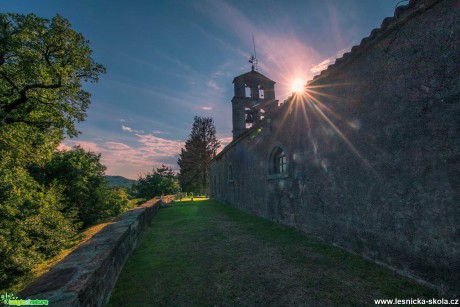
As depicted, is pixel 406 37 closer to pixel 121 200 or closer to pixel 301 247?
pixel 301 247

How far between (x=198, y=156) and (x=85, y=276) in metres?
39.9

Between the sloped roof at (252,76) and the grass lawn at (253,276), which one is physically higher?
the sloped roof at (252,76)

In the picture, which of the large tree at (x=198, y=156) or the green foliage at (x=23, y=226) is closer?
the green foliage at (x=23, y=226)

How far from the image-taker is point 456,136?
2900 mm

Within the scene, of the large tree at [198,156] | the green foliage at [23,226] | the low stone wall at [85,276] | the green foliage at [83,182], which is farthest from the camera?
the large tree at [198,156]

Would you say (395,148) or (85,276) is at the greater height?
(395,148)

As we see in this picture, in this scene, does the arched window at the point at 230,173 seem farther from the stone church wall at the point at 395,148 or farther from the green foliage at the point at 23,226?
the green foliage at the point at 23,226

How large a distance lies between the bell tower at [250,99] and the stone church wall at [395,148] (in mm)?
9808

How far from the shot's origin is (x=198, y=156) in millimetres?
42031

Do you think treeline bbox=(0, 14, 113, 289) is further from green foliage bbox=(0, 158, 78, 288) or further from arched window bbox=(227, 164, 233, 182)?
arched window bbox=(227, 164, 233, 182)

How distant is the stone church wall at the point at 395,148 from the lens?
300 cm

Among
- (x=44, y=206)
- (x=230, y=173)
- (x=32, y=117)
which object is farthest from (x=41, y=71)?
(x=230, y=173)

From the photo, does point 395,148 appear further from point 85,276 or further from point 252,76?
point 252,76

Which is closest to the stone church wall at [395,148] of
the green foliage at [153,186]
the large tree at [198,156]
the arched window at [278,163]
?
the arched window at [278,163]
